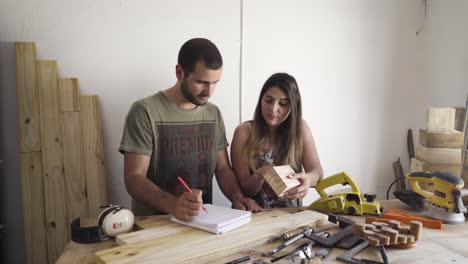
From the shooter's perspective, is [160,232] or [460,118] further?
[460,118]

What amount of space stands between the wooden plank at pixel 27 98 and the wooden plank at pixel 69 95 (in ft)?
0.38

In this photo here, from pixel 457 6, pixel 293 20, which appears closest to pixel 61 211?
pixel 293 20

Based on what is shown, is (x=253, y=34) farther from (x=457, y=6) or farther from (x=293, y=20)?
(x=457, y=6)

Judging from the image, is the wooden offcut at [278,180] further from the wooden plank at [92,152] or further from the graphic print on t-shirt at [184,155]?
the wooden plank at [92,152]

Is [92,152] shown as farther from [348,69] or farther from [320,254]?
[348,69]

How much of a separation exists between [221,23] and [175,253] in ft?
5.20

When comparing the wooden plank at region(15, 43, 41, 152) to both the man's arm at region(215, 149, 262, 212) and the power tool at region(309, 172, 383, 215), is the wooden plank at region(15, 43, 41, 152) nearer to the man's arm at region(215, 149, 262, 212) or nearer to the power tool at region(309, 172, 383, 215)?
the man's arm at region(215, 149, 262, 212)

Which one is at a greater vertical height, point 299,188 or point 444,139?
point 444,139

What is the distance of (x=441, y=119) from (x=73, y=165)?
213 cm

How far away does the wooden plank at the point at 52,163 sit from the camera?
1756 millimetres

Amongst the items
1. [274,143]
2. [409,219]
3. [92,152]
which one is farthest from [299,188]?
[92,152]

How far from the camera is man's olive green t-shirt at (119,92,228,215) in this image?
5.25 feet

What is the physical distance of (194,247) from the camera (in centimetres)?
110

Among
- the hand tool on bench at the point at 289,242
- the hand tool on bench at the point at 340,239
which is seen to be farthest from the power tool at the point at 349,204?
the hand tool on bench at the point at 289,242
